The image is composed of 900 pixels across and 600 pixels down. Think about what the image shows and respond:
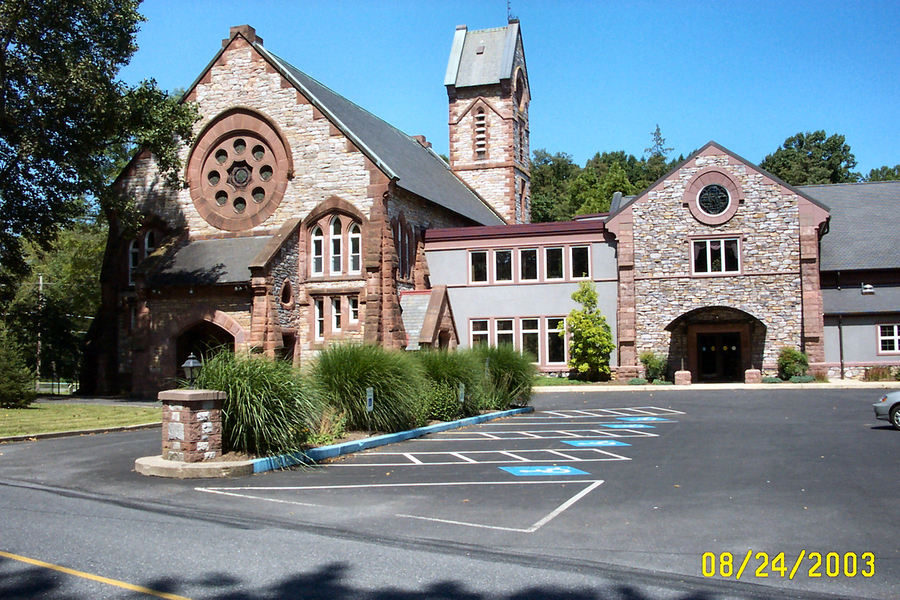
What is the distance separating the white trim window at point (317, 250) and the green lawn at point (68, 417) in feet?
28.6

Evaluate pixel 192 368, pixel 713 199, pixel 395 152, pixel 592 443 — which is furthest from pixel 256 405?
pixel 713 199

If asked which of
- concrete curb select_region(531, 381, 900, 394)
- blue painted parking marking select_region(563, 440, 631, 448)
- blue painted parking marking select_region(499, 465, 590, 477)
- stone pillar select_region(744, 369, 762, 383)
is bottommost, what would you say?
blue painted parking marking select_region(499, 465, 590, 477)

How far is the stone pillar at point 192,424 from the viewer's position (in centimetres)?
1192

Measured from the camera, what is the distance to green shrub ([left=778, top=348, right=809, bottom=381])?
1259 inches

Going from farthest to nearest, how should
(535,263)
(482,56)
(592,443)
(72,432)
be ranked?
(482,56), (535,263), (72,432), (592,443)

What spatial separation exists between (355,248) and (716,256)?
14756mm

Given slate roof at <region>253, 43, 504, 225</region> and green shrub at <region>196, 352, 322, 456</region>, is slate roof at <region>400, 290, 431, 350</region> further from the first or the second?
green shrub at <region>196, 352, 322, 456</region>

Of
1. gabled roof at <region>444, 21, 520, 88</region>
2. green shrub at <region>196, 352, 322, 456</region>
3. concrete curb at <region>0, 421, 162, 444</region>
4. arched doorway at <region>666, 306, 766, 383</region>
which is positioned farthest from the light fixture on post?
gabled roof at <region>444, 21, 520, 88</region>

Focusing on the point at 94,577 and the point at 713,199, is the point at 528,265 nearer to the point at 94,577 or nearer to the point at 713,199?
the point at 713,199

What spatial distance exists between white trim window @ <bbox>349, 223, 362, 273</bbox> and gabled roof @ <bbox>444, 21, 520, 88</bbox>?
2228 cm

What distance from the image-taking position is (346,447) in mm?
14273

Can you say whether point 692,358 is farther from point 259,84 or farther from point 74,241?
point 74,241

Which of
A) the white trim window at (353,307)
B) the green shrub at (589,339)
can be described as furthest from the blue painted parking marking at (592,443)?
the green shrub at (589,339)

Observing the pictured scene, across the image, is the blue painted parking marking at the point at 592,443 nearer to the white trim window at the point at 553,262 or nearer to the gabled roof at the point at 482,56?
the white trim window at the point at 553,262
